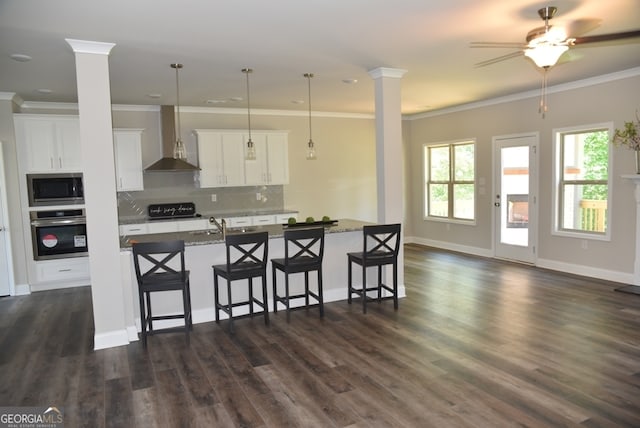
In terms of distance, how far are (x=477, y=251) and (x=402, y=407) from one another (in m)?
5.50

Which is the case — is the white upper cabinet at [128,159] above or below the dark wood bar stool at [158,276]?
above

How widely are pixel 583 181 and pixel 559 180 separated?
34 cm

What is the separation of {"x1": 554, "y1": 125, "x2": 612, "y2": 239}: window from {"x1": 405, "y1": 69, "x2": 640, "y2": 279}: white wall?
124 millimetres

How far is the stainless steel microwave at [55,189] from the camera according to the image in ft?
19.6

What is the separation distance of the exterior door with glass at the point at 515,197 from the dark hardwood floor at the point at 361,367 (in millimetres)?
1809

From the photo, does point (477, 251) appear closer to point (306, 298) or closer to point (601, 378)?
point (306, 298)

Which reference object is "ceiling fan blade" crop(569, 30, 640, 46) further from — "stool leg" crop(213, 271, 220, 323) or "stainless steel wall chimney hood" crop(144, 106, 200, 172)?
"stainless steel wall chimney hood" crop(144, 106, 200, 172)

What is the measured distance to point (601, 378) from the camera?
312 centimetres

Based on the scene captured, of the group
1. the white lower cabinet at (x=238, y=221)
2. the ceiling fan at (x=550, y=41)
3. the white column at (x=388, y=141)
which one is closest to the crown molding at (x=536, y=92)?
the white column at (x=388, y=141)

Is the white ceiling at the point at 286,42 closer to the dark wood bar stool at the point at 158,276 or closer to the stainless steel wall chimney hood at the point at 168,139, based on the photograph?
the stainless steel wall chimney hood at the point at 168,139

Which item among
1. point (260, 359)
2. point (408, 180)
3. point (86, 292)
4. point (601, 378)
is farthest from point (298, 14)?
point (408, 180)

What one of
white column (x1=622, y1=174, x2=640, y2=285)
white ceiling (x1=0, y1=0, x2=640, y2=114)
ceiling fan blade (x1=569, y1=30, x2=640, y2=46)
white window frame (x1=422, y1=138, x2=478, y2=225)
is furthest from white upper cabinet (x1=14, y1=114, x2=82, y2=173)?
white column (x1=622, y1=174, x2=640, y2=285)

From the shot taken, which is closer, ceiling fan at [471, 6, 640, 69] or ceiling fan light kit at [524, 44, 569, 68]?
ceiling fan at [471, 6, 640, 69]

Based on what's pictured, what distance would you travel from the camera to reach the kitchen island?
13.8 feet
